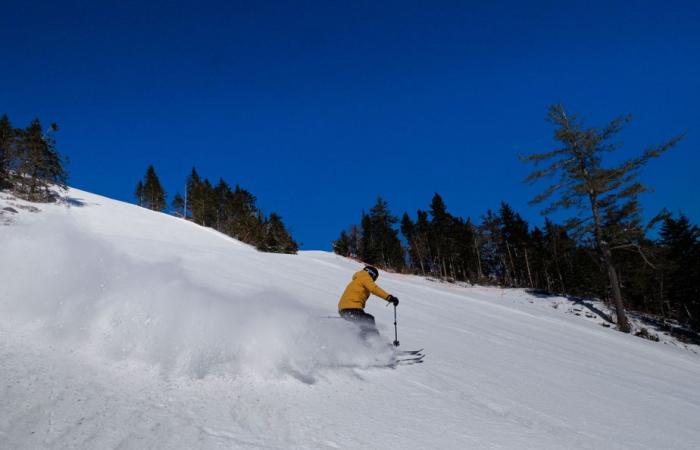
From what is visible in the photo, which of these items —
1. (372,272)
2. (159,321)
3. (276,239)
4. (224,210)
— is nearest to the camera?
(159,321)

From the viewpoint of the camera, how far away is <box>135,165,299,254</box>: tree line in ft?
A: 117

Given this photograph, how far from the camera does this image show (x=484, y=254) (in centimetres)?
7488

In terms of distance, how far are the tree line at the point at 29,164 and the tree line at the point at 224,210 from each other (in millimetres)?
16201

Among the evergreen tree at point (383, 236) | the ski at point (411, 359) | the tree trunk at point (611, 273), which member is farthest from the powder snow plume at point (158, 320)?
the evergreen tree at point (383, 236)

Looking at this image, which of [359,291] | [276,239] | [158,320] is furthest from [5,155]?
[359,291]

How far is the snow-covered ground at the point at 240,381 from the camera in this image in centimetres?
348

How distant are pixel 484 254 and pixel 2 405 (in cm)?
7766

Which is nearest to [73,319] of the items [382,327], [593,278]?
[382,327]

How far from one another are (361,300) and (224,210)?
77826 millimetres

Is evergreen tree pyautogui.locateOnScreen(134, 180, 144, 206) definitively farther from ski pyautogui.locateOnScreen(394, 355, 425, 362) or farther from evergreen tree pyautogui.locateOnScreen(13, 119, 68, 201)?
ski pyautogui.locateOnScreen(394, 355, 425, 362)

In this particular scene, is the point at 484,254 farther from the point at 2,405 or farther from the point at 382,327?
the point at 2,405

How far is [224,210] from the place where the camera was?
3155 inches

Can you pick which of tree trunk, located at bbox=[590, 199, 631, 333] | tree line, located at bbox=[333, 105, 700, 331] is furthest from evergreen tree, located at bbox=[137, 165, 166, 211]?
tree trunk, located at bbox=[590, 199, 631, 333]

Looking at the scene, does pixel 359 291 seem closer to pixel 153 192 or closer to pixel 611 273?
pixel 611 273
